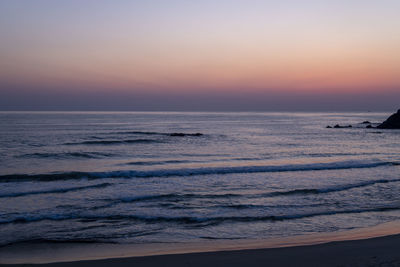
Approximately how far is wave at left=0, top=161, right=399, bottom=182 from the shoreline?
9916 millimetres

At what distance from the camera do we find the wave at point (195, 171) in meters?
17.1

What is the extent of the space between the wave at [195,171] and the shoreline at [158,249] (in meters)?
9.92

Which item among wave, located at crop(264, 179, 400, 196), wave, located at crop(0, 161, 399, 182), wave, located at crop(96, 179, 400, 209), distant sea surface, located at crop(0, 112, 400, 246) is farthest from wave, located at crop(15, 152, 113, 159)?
wave, located at crop(264, 179, 400, 196)

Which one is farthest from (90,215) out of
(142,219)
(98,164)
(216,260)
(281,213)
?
(98,164)

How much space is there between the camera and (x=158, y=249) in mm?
7566

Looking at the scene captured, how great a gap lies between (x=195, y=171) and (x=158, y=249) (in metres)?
11.3

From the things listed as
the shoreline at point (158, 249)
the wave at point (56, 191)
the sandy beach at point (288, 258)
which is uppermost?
the sandy beach at point (288, 258)

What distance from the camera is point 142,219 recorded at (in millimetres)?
9922

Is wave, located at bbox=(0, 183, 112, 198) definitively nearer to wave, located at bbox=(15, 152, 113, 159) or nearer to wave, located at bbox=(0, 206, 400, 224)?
wave, located at bbox=(0, 206, 400, 224)

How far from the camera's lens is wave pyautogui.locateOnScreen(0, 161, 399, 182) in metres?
17.1

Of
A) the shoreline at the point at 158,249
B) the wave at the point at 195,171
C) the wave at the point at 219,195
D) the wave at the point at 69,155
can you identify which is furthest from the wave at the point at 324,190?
the wave at the point at 69,155

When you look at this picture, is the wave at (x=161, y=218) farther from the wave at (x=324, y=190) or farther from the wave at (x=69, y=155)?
the wave at (x=69, y=155)

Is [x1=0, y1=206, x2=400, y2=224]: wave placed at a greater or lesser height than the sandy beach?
lesser

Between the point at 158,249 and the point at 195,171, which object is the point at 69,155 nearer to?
the point at 195,171
